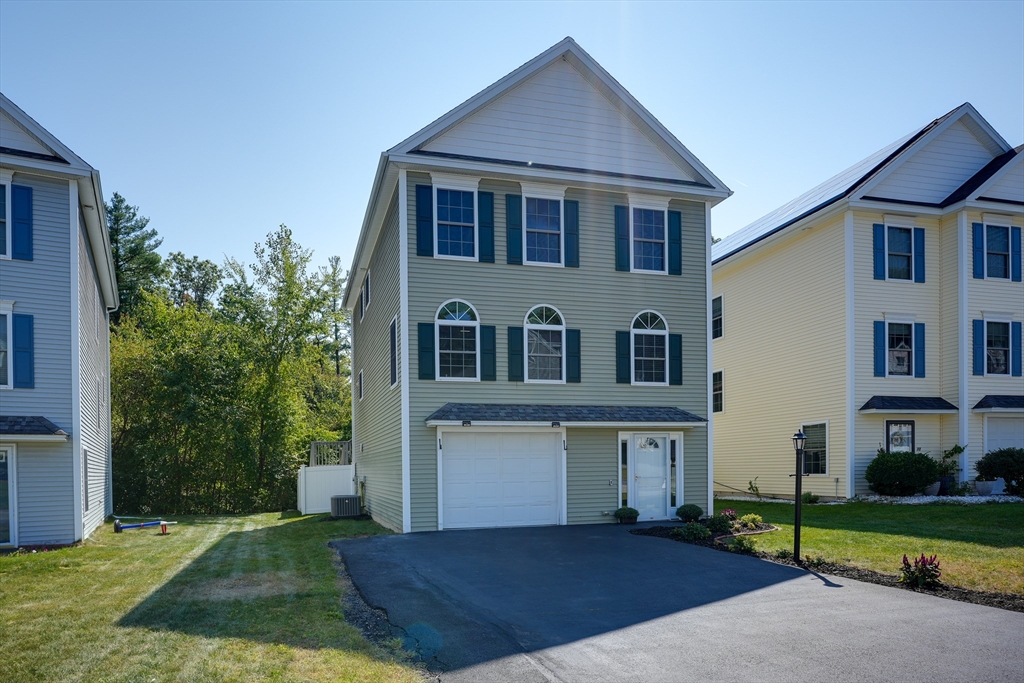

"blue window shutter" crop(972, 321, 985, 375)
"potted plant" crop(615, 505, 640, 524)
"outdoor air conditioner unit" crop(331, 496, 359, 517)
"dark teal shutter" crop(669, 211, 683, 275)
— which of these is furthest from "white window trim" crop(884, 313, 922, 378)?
"outdoor air conditioner unit" crop(331, 496, 359, 517)

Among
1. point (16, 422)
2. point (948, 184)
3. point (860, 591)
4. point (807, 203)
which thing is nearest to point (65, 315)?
point (16, 422)

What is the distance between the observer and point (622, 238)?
18.1 metres

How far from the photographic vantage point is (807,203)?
1006 inches

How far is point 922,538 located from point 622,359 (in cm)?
696

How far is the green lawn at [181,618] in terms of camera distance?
698cm

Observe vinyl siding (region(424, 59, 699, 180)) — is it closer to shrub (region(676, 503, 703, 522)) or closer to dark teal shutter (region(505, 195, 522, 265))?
dark teal shutter (region(505, 195, 522, 265))

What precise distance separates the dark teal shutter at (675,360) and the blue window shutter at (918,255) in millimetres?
8911

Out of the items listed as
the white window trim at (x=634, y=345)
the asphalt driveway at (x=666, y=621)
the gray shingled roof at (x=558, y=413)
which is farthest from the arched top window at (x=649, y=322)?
the asphalt driveway at (x=666, y=621)

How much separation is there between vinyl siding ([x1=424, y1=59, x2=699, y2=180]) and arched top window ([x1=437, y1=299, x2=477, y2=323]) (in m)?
3.34

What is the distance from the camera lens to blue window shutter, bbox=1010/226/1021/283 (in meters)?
22.5

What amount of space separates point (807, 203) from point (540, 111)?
11.9 meters

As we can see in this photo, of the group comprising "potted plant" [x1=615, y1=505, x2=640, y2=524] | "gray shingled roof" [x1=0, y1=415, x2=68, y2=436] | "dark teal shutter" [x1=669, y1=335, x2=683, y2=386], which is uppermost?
"dark teal shutter" [x1=669, y1=335, x2=683, y2=386]

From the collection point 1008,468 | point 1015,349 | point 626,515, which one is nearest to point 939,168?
point 1015,349

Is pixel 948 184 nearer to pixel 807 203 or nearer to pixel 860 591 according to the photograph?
pixel 807 203
